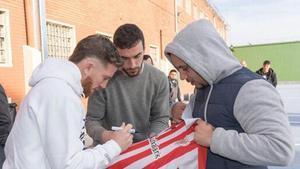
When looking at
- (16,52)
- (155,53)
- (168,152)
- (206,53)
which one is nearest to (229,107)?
(206,53)

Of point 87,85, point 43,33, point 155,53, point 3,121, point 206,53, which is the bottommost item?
point 3,121

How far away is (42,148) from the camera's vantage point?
5.21 ft

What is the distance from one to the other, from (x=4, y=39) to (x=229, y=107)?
7318 mm

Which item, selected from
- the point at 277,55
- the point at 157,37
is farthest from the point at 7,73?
the point at 277,55

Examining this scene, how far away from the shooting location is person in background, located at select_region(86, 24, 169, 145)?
258cm

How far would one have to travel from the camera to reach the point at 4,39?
8117 millimetres

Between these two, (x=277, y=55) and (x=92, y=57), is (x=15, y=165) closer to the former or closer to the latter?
(x=92, y=57)

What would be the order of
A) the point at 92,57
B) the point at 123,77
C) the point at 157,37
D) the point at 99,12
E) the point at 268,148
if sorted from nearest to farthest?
1. the point at 268,148
2. the point at 92,57
3. the point at 123,77
4. the point at 99,12
5. the point at 157,37

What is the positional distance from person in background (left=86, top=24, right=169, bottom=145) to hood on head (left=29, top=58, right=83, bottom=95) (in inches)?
32.0

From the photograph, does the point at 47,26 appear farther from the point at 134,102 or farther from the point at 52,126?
the point at 52,126

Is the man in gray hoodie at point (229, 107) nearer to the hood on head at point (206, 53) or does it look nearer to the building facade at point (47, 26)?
the hood on head at point (206, 53)

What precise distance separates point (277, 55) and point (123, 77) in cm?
3416

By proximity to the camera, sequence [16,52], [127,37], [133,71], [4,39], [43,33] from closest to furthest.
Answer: [127,37] < [133,71] < [43,33] < [4,39] < [16,52]

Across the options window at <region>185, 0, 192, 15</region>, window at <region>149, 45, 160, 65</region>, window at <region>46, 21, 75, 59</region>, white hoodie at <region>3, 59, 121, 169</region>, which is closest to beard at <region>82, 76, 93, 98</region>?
white hoodie at <region>3, 59, 121, 169</region>
